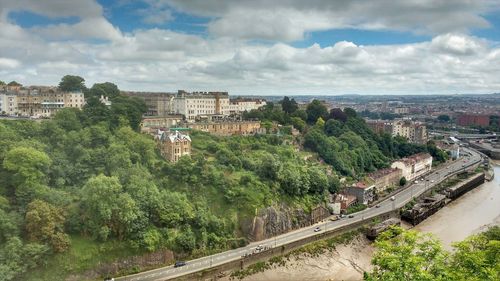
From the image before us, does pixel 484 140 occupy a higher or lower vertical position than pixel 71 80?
lower

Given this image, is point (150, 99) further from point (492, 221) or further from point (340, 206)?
point (492, 221)

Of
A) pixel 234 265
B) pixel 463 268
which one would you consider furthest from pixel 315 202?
pixel 463 268

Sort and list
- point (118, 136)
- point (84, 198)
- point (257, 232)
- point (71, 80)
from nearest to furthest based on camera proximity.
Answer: point (84, 198) → point (257, 232) → point (118, 136) → point (71, 80)

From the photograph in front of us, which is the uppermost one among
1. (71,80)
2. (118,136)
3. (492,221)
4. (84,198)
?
(71,80)

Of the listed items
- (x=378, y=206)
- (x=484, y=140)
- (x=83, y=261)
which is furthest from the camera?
(x=484, y=140)

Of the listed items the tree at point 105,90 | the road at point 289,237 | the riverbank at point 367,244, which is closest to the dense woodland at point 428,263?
the riverbank at point 367,244

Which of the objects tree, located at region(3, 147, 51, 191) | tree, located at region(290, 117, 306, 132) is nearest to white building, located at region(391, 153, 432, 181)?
tree, located at region(290, 117, 306, 132)

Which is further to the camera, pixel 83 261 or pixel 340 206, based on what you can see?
pixel 340 206
